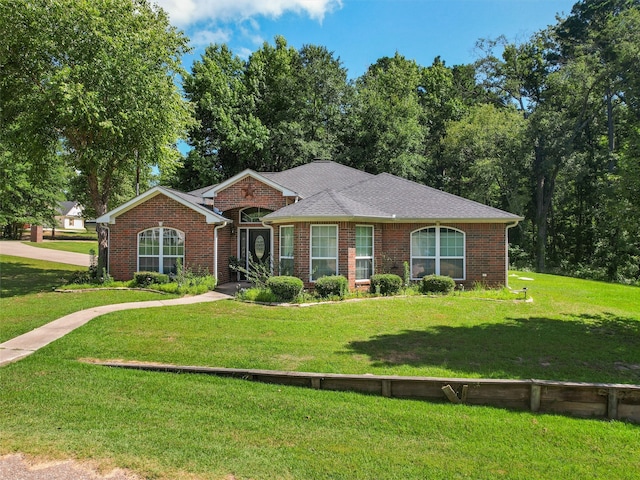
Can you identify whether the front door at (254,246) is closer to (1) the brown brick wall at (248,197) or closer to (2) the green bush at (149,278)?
(1) the brown brick wall at (248,197)

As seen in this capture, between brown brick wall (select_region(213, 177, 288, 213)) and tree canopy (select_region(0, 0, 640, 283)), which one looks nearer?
tree canopy (select_region(0, 0, 640, 283))

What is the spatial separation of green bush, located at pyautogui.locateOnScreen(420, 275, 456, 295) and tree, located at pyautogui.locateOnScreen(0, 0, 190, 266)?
1332cm

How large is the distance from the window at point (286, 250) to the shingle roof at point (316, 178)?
128 inches

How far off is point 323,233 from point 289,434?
395 inches

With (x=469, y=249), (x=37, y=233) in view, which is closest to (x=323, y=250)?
(x=469, y=249)

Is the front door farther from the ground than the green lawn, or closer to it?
farther from the ground

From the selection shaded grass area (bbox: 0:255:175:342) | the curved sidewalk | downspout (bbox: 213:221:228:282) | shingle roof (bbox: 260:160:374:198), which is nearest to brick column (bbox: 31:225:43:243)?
shaded grass area (bbox: 0:255:175:342)

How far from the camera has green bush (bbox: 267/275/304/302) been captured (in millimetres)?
12625

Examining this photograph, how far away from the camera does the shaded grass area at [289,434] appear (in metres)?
3.99

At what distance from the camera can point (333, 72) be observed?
104ft

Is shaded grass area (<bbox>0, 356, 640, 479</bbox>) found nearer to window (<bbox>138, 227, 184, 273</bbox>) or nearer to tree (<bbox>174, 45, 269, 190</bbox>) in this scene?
window (<bbox>138, 227, 184, 273</bbox>)

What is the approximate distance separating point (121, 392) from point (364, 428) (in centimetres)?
348

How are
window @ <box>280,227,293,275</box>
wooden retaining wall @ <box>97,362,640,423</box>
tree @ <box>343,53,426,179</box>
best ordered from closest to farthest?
wooden retaining wall @ <box>97,362,640,423</box> → window @ <box>280,227,293,275</box> → tree @ <box>343,53,426,179</box>

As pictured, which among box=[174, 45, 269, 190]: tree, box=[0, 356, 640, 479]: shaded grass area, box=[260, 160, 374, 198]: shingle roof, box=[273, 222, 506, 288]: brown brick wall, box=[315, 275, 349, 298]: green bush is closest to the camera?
box=[0, 356, 640, 479]: shaded grass area
